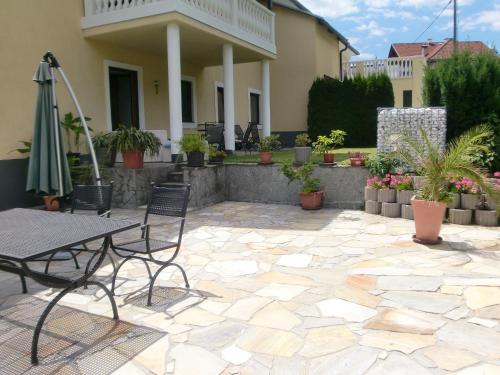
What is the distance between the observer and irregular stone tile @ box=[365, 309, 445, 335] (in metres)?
3.20

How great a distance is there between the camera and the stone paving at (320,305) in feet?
9.25

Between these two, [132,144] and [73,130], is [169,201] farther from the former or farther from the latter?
[73,130]

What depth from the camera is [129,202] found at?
875 cm

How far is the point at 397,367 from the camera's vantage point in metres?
2.69

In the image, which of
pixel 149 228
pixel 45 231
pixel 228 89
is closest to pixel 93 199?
pixel 149 228

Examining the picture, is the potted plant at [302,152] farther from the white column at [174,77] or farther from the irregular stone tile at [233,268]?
the irregular stone tile at [233,268]

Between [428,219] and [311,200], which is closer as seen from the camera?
[428,219]

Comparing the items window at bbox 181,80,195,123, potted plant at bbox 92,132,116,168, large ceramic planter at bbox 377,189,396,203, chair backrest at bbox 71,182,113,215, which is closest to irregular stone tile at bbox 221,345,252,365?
chair backrest at bbox 71,182,113,215

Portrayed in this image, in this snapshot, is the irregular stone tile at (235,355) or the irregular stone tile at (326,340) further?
the irregular stone tile at (326,340)

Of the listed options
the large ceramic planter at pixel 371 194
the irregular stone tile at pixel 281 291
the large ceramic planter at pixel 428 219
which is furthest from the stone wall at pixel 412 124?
the irregular stone tile at pixel 281 291

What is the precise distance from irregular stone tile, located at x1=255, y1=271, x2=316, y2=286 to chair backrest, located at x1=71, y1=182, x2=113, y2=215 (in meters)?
1.79

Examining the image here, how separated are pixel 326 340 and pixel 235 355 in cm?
68

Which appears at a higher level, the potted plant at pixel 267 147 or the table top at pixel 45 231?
Answer: the potted plant at pixel 267 147

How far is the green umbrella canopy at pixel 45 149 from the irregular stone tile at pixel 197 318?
3390mm
